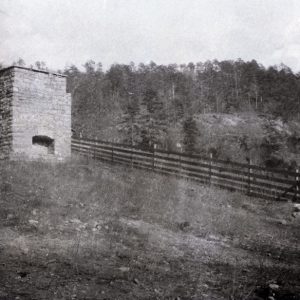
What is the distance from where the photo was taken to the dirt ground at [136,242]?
514cm

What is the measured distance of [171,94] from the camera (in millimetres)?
75875

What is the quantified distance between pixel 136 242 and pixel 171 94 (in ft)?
230

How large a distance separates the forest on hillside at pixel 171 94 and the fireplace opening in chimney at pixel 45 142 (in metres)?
20.1

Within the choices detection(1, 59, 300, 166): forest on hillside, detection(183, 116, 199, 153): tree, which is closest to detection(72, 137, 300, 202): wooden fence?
detection(183, 116, 199, 153): tree

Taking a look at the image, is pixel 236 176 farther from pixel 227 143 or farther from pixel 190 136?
pixel 227 143

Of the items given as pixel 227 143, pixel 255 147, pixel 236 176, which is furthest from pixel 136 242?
pixel 227 143

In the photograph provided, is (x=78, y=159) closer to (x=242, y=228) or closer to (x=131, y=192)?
(x=131, y=192)

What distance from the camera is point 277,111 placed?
59844 millimetres

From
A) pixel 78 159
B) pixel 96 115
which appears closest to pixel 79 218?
pixel 78 159

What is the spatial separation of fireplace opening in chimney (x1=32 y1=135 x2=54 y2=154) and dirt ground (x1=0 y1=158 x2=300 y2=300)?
9.24 ft

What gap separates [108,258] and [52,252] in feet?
3.13

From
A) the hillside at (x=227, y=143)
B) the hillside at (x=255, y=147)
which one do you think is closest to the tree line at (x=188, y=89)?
the hillside at (x=227, y=143)

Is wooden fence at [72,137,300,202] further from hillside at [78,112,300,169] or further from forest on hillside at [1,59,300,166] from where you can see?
forest on hillside at [1,59,300,166]

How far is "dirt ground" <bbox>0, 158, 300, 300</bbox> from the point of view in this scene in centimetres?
514
